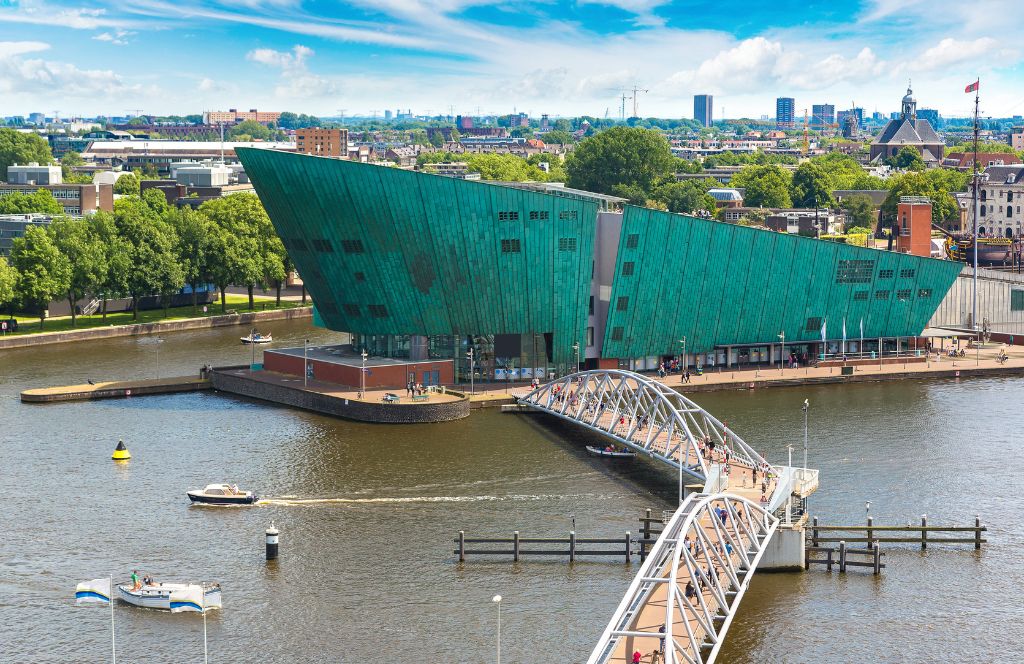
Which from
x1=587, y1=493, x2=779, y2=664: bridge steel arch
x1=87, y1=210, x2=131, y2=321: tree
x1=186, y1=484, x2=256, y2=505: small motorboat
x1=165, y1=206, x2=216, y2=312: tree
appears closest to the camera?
x1=587, y1=493, x2=779, y2=664: bridge steel arch

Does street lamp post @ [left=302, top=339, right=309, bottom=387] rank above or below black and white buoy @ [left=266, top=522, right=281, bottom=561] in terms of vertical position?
above

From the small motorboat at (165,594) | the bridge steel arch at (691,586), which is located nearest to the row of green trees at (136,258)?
the small motorboat at (165,594)

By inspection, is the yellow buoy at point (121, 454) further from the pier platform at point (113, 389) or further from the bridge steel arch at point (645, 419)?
the bridge steel arch at point (645, 419)

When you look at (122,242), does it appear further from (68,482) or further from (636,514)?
(636,514)

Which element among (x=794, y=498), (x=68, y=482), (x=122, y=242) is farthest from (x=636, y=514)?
(x=122, y=242)

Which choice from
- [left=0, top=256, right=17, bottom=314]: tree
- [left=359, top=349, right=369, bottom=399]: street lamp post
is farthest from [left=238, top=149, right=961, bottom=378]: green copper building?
[left=0, top=256, right=17, bottom=314]: tree

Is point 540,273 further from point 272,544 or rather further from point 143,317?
point 143,317

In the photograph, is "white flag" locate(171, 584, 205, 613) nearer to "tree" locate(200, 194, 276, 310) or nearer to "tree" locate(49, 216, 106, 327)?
"tree" locate(49, 216, 106, 327)

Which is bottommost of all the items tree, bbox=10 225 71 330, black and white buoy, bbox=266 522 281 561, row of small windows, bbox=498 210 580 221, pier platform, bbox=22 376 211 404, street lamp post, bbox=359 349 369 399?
black and white buoy, bbox=266 522 281 561
